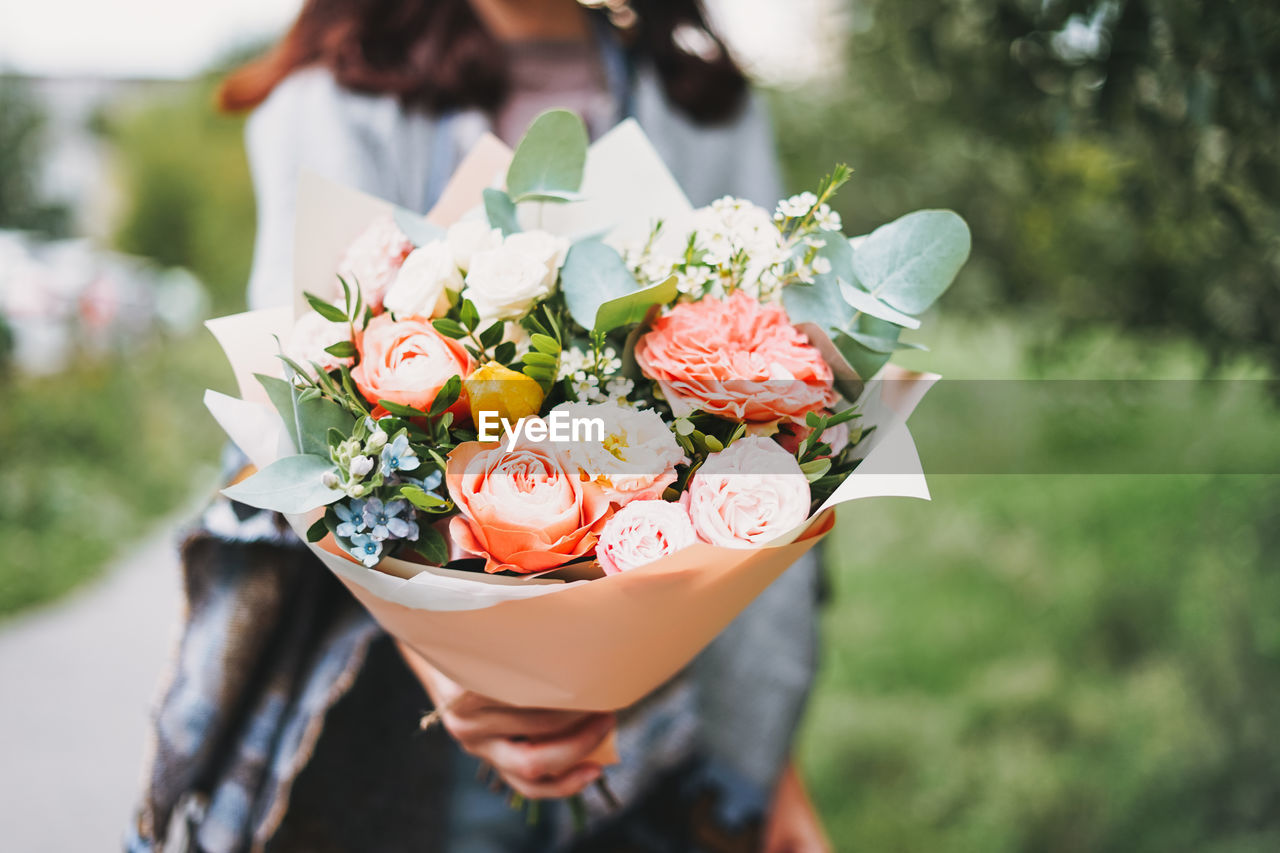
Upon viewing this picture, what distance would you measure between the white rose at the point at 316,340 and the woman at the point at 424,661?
→ 0.31 meters

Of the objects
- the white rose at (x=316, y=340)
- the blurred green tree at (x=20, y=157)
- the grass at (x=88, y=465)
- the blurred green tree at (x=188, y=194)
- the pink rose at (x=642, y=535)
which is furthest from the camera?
the blurred green tree at (x=188, y=194)

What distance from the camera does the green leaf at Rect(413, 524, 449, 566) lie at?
33.0 inches

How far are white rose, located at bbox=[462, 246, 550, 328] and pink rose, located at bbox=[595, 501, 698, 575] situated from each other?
236 mm

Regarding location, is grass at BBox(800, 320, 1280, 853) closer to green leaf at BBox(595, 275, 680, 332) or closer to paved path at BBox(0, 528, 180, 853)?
green leaf at BBox(595, 275, 680, 332)

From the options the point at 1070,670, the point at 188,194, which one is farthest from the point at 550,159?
the point at 188,194

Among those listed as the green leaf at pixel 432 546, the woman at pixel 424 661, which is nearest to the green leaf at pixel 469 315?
the green leaf at pixel 432 546

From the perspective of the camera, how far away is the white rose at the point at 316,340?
0.86 meters

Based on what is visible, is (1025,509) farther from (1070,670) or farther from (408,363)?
(408,363)

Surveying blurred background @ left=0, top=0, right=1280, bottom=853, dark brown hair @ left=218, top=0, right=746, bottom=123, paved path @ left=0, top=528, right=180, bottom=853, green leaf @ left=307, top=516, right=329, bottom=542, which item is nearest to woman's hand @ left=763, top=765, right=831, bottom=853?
blurred background @ left=0, top=0, right=1280, bottom=853

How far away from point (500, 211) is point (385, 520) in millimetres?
368

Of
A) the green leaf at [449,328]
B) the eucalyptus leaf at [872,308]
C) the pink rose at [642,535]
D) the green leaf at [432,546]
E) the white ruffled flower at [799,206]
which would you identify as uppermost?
the white ruffled flower at [799,206]

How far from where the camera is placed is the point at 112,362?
7973mm

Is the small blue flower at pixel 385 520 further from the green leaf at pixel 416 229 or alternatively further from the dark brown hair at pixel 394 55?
the dark brown hair at pixel 394 55

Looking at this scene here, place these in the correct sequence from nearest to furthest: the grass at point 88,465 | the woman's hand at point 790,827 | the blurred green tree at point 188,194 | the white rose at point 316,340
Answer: the white rose at point 316,340 → the woman's hand at point 790,827 → the grass at point 88,465 → the blurred green tree at point 188,194
